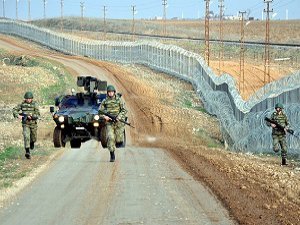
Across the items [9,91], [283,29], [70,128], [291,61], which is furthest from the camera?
[283,29]

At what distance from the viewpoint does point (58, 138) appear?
22.5 m

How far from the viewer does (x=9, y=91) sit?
4962 centimetres

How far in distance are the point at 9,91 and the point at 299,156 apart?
30.2m

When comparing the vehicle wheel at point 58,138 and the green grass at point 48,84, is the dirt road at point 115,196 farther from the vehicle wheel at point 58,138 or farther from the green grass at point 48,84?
the green grass at point 48,84

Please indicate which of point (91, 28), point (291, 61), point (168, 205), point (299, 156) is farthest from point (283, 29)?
point (168, 205)

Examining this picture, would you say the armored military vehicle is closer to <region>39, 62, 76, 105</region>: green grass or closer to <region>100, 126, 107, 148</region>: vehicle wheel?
<region>100, 126, 107, 148</region>: vehicle wheel

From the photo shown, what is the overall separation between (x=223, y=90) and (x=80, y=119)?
18064 mm

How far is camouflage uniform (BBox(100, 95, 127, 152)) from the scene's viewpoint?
19.7 meters

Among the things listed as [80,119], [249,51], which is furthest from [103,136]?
[249,51]

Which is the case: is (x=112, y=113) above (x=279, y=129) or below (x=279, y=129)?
above

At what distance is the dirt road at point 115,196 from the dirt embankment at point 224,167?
1.55 ft

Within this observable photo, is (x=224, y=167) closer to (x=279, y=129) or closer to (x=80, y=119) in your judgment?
(x=279, y=129)

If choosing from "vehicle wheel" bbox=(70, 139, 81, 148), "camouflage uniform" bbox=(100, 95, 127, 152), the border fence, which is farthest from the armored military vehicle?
the border fence

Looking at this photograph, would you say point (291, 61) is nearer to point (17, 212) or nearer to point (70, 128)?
point (70, 128)
